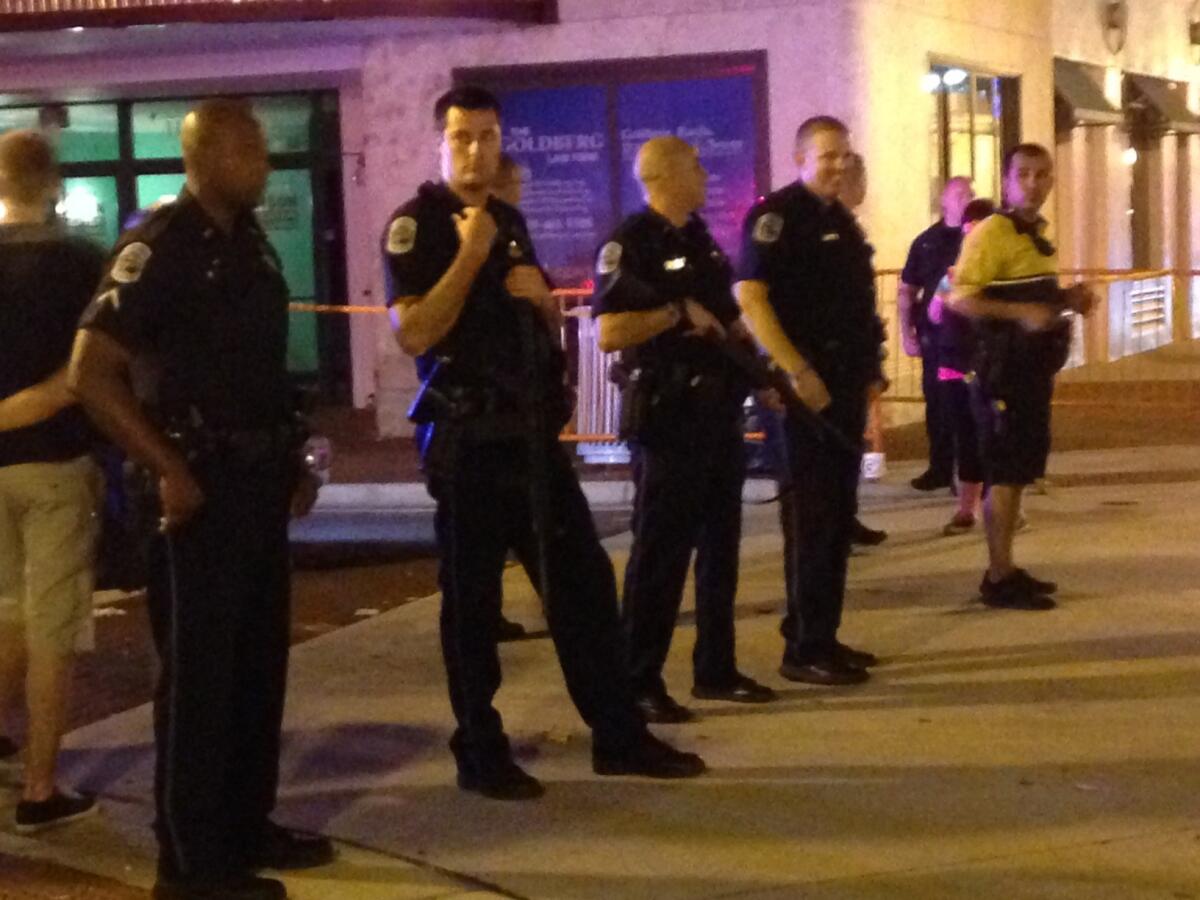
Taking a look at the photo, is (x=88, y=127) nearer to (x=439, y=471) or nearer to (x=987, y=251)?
(x=987, y=251)

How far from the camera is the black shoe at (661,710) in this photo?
6.29 meters

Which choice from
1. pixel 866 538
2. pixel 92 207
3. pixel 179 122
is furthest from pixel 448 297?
pixel 92 207

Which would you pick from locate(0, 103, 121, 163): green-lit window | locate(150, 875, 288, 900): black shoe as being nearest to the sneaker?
locate(150, 875, 288, 900): black shoe

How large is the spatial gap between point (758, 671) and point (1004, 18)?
11.5m

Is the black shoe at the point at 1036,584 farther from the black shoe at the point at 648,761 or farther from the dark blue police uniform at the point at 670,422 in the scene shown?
the black shoe at the point at 648,761

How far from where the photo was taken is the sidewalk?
16.2 ft

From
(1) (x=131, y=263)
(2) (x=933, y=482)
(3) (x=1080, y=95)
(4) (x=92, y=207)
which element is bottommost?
(2) (x=933, y=482)

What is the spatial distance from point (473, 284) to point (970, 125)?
40.0 ft

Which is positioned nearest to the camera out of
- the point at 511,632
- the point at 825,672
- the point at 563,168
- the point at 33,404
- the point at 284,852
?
the point at 284,852

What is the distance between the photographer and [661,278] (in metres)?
6.10

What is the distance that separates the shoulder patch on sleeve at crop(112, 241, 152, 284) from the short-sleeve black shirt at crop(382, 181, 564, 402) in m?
0.89

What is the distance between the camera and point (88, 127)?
17.7 meters

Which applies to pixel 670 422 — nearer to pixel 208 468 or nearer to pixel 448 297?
pixel 448 297

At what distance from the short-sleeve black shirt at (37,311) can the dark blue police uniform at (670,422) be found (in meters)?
1.61
